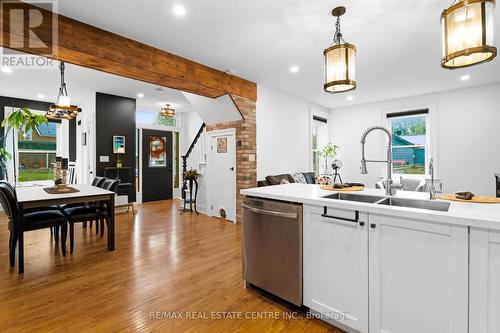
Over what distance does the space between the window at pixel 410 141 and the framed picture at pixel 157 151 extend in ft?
20.4

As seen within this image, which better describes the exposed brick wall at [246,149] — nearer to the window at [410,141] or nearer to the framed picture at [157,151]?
the framed picture at [157,151]

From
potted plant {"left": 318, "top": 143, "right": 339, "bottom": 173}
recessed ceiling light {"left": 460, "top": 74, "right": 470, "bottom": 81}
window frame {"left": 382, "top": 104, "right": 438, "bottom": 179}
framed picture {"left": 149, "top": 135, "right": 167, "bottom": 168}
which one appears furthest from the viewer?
framed picture {"left": 149, "top": 135, "right": 167, "bottom": 168}

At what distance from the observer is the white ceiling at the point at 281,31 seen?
7.73 ft

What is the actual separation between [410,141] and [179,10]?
5.82 meters

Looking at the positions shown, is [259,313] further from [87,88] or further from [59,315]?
[87,88]

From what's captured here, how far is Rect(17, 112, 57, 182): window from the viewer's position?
607 cm

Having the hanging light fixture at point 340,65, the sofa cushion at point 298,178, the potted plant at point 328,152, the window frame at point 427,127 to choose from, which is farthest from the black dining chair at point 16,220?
the window frame at point 427,127

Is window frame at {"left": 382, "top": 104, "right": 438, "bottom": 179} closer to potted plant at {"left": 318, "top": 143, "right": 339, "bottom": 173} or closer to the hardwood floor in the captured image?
potted plant at {"left": 318, "top": 143, "right": 339, "bottom": 173}

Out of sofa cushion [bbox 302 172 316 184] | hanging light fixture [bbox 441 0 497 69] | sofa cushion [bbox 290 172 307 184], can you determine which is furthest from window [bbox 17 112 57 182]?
hanging light fixture [bbox 441 0 497 69]

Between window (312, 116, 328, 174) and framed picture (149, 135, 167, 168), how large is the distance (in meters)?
4.39

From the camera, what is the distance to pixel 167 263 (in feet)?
9.48

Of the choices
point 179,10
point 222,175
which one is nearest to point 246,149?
point 222,175

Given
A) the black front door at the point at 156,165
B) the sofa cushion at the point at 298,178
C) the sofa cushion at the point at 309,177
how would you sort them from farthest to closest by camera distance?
the black front door at the point at 156,165, the sofa cushion at the point at 309,177, the sofa cushion at the point at 298,178

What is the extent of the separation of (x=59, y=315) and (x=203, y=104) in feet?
13.1
